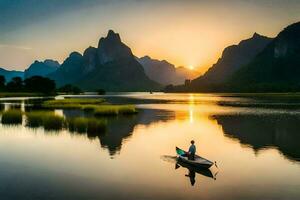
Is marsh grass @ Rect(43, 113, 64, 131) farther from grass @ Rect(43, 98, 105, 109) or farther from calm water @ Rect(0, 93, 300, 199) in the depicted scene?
grass @ Rect(43, 98, 105, 109)

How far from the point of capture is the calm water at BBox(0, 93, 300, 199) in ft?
82.1

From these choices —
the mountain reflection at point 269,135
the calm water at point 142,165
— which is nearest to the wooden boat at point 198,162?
the calm water at point 142,165

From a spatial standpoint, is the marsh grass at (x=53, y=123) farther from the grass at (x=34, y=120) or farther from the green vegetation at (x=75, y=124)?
the grass at (x=34, y=120)

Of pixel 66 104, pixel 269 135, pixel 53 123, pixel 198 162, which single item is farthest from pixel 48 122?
pixel 66 104

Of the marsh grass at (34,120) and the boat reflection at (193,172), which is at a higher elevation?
the marsh grass at (34,120)

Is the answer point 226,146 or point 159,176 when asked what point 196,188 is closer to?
point 159,176

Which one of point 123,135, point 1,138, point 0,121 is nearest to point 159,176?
point 123,135

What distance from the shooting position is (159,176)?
29.5 m

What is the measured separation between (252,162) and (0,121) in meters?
50.2

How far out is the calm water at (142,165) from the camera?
82.1 feet


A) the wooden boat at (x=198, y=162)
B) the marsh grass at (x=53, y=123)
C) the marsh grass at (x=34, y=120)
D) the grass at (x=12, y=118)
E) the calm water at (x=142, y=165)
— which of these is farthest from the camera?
the grass at (x=12, y=118)

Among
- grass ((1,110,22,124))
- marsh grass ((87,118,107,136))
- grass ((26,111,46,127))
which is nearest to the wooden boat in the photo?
marsh grass ((87,118,107,136))

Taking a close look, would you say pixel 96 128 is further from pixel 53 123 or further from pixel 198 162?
pixel 198 162

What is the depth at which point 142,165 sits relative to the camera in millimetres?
33844
